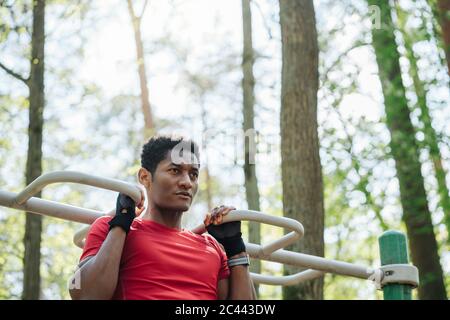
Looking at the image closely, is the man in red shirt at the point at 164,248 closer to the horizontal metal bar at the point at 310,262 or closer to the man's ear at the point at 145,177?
the man's ear at the point at 145,177

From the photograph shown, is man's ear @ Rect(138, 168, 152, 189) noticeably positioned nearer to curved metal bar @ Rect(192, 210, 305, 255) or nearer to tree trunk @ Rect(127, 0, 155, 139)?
curved metal bar @ Rect(192, 210, 305, 255)

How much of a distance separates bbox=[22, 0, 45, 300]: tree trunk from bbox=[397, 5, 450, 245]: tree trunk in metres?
4.57

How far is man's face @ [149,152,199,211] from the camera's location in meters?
2.39

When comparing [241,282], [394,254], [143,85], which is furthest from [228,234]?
[143,85]

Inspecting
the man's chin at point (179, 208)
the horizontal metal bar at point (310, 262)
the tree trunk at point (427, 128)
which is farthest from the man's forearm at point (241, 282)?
the tree trunk at point (427, 128)

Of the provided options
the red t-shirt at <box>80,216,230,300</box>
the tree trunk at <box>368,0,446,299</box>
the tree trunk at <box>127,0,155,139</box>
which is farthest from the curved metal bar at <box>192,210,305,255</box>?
the tree trunk at <box>127,0,155,139</box>

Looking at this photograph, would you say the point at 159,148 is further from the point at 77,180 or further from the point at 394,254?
the point at 394,254

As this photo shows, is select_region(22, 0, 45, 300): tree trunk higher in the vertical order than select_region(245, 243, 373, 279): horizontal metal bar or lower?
higher

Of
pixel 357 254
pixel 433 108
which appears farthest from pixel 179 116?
pixel 433 108

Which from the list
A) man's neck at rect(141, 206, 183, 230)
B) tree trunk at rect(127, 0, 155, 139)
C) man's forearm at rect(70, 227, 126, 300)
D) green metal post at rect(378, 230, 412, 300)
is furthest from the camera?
tree trunk at rect(127, 0, 155, 139)

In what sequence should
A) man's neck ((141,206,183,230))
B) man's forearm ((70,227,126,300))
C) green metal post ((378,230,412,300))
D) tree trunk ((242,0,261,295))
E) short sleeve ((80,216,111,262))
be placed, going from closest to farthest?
1. man's forearm ((70,227,126,300))
2. short sleeve ((80,216,111,262))
3. man's neck ((141,206,183,230))
4. green metal post ((378,230,412,300))
5. tree trunk ((242,0,261,295))

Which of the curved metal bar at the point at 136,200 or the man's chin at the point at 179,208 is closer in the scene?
the curved metal bar at the point at 136,200

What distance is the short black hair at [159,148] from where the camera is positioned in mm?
2482
